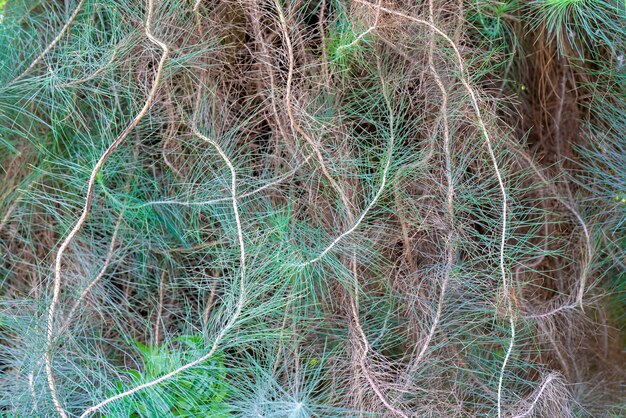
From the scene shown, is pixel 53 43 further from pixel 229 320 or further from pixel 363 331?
pixel 363 331

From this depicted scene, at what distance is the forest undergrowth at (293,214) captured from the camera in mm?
1208

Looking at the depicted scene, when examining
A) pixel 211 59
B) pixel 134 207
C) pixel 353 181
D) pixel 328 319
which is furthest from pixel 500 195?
pixel 134 207

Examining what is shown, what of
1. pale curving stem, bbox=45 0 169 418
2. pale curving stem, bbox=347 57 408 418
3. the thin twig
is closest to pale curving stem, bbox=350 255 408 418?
pale curving stem, bbox=347 57 408 418

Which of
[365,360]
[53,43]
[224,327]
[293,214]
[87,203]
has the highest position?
[53,43]

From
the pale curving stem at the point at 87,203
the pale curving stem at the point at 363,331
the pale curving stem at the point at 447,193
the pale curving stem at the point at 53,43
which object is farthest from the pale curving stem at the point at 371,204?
the pale curving stem at the point at 53,43

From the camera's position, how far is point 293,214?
1.28 metres

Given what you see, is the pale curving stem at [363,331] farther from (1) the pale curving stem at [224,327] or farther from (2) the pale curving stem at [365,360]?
(1) the pale curving stem at [224,327]

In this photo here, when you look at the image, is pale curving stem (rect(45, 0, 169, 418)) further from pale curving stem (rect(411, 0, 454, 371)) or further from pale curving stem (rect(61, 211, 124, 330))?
pale curving stem (rect(411, 0, 454, 371))

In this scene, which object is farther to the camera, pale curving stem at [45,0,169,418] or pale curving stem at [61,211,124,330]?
pale curving stem at [61,211,124,330]

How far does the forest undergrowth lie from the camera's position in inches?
47.6

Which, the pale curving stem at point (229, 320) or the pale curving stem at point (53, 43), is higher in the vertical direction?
the pale curving stem at point (53, 43)


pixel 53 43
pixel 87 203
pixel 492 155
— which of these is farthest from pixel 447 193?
pixel 53 43

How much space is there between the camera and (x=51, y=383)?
3.80 feet

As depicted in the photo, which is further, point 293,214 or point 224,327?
point 293,214
